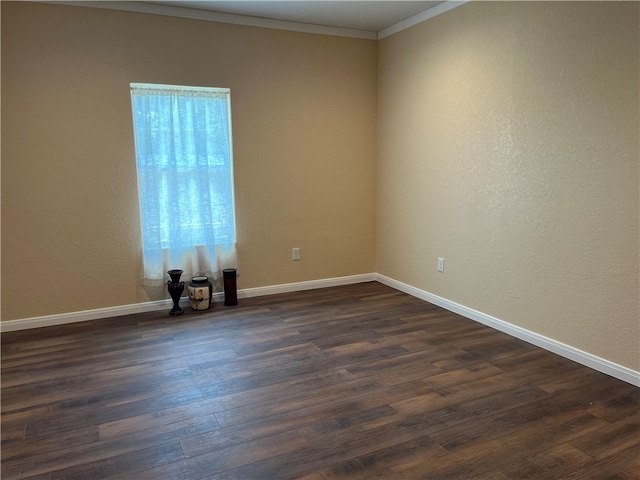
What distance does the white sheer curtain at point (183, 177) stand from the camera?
3.86 metres

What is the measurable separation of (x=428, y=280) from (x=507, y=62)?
1.91 metres

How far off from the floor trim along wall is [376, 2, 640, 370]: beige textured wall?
52 mm

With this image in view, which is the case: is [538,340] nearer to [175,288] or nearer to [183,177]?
[175,288]

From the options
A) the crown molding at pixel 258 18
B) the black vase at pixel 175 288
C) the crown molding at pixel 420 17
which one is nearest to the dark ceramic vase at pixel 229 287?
the black vase at pixel 175 288

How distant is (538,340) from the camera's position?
320 cm

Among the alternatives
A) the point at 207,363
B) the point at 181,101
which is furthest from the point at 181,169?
the point at 207,363

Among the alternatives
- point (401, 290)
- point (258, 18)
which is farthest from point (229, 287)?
point (258, 18)

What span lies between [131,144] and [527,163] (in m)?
3.03

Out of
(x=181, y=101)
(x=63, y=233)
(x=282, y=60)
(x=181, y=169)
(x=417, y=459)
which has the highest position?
(x=282, y=60)

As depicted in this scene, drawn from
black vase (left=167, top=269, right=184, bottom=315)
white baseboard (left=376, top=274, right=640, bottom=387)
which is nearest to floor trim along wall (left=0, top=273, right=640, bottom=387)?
white baseboard (left=376, top=274, right=640, bottom=387)

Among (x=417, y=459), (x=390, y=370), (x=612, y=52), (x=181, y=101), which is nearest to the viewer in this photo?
(x=417, y=459)

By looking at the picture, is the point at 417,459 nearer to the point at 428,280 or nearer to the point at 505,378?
the point at 505,378

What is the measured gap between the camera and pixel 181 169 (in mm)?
3994

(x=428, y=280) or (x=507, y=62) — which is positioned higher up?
(x=507, y=62)
